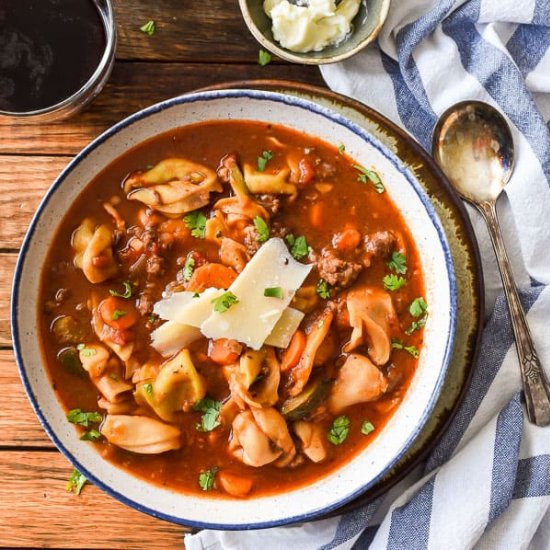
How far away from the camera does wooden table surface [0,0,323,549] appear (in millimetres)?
4684

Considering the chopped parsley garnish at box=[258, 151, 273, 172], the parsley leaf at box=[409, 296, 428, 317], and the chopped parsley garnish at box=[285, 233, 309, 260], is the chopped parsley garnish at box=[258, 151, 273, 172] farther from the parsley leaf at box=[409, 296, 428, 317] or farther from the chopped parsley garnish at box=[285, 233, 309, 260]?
the parsley leaf at box=[409, 296, 428, 317]

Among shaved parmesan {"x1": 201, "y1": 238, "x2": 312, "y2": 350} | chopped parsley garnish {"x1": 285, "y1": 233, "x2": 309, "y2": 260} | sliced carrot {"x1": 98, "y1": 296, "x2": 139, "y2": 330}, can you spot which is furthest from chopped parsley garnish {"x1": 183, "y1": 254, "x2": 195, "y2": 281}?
chopped parsley garnish {"x1": 285, "y1": 233, "x2": 309, "y2": 260}

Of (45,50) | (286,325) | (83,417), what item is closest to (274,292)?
(286,325)

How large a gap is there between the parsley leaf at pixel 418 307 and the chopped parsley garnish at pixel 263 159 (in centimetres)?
109

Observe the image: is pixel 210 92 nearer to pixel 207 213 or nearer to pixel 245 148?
pixel 245 148

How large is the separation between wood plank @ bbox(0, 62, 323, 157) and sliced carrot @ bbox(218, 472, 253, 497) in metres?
2.07

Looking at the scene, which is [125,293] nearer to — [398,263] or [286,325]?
[286,325]

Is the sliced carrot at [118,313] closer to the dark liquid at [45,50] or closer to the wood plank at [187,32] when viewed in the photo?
the dark liquid at [45,50]

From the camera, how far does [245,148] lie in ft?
14.3

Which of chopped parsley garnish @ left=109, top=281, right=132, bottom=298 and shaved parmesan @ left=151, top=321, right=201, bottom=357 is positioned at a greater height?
chopped parsley garnish @ left=109, top=281, right=132, bottom=298

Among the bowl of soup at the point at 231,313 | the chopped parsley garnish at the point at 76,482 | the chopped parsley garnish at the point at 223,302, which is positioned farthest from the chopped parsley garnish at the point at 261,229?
the chopped parsley garnish at the point at 76,482

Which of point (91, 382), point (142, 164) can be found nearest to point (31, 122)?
point (142, 164)

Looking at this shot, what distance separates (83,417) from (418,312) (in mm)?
1899

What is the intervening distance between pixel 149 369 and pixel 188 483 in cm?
66
